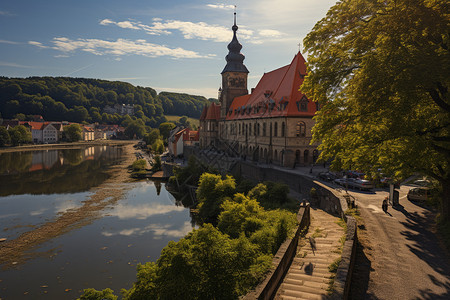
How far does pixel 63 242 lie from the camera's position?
87.5ft

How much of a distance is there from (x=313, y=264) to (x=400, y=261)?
3.05 metres

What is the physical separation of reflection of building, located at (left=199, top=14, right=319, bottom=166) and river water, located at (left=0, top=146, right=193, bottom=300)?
55.6 ft

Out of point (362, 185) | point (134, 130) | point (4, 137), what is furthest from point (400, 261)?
point (134, 130)

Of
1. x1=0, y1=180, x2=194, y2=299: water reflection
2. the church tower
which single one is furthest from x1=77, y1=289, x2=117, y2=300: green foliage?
the church tower

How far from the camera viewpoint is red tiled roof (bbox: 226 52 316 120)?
4534cm

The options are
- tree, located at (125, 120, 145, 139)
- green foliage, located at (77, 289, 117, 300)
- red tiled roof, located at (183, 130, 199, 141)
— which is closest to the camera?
green foliage, located at (77, 289, 117, 300)

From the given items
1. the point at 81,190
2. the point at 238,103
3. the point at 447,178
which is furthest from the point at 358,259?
the point at 238,103

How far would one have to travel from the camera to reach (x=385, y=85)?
1107 centimetres

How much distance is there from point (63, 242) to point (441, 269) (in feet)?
86.0

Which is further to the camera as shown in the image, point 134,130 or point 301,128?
point 134,130

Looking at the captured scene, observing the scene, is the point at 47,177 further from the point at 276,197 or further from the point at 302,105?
the point at 276,197

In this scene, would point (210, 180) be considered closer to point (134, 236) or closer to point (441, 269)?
point (134, 236)

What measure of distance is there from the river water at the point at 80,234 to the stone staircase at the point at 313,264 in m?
12.0

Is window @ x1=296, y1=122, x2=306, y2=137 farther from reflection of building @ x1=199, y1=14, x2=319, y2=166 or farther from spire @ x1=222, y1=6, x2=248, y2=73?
spire @ x1=222, y1=6, x2=248, y2=73
